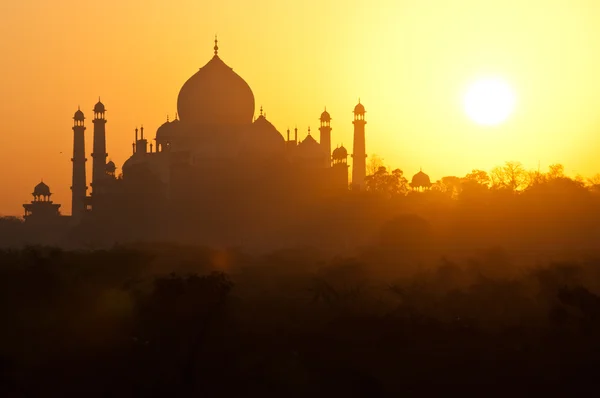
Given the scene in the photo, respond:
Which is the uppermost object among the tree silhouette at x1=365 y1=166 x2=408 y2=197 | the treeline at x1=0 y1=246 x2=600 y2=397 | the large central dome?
the large central dome

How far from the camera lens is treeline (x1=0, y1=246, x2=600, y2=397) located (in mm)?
31531

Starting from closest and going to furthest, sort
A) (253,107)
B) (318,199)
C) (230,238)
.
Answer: (230,238) < (318,199) < (253,107)

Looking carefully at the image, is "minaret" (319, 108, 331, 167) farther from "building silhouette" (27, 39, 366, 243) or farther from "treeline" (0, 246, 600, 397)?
"treeline" (0, 246, 600, 397)

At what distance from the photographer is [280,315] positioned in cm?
3741

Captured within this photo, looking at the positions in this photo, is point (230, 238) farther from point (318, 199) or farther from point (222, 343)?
point (222, 343)

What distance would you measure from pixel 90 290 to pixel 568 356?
12.4 m

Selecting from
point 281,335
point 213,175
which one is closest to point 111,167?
point 213,175

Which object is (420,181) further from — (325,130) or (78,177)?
(78,177)

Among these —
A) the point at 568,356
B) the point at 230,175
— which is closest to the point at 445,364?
the point at 568,356

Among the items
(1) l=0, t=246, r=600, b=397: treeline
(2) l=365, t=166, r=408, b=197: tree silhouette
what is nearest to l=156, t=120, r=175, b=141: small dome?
(2) l=365, t=166, r=408, b=197: tree silhouette

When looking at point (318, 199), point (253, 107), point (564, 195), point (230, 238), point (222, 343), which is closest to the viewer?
point (222, 343)

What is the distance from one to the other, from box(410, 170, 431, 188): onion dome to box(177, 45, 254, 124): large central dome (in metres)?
9.53

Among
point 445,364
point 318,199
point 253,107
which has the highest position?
point 253,107

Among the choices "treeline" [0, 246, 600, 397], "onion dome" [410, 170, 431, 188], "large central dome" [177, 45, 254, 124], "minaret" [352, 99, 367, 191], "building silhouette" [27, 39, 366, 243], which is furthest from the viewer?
"minaret" [352, 99, 367, 191]
